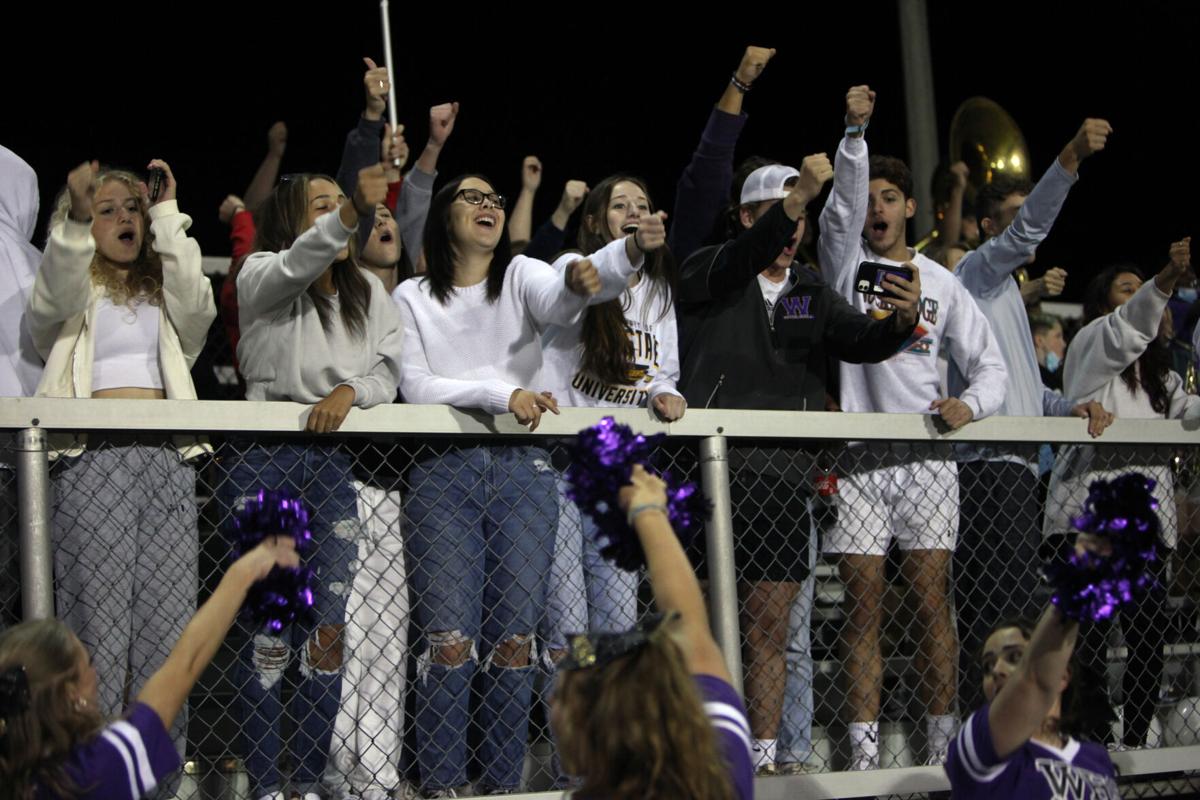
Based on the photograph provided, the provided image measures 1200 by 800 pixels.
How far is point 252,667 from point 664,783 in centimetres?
168

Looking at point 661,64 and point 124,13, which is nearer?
point 124,13

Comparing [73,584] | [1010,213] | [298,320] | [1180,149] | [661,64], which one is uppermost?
[661,64]

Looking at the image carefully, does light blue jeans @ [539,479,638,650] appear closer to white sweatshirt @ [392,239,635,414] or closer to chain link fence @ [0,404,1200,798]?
chain link fence @ [0,404,1200,798]

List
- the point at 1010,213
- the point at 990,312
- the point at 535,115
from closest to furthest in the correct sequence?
1. the point at 990,312
2. the point at 1010,213
3. the point at 535,115

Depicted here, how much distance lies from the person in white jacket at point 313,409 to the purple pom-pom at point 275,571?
63 centimetres

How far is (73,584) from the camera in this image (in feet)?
11.0

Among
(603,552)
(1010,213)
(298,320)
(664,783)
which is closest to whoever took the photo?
(664,783)

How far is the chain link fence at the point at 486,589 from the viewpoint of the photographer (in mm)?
3441

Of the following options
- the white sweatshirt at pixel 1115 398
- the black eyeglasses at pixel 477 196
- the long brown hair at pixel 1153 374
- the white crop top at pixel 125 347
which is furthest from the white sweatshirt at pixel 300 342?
the long brown hair at pixel 1153 374

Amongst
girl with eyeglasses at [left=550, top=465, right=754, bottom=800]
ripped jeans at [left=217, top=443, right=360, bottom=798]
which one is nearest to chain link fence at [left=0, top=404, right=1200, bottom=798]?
ripped jeans at [left=217, top=443, right=360, bottom=798]

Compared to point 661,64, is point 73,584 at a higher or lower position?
lower

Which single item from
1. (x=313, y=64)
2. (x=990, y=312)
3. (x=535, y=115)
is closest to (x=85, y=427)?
(x=990, y=312)

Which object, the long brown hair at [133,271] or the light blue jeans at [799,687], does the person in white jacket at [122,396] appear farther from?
the light blue jeans at [799,687]

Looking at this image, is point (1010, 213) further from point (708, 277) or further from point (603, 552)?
point (603, 552)
